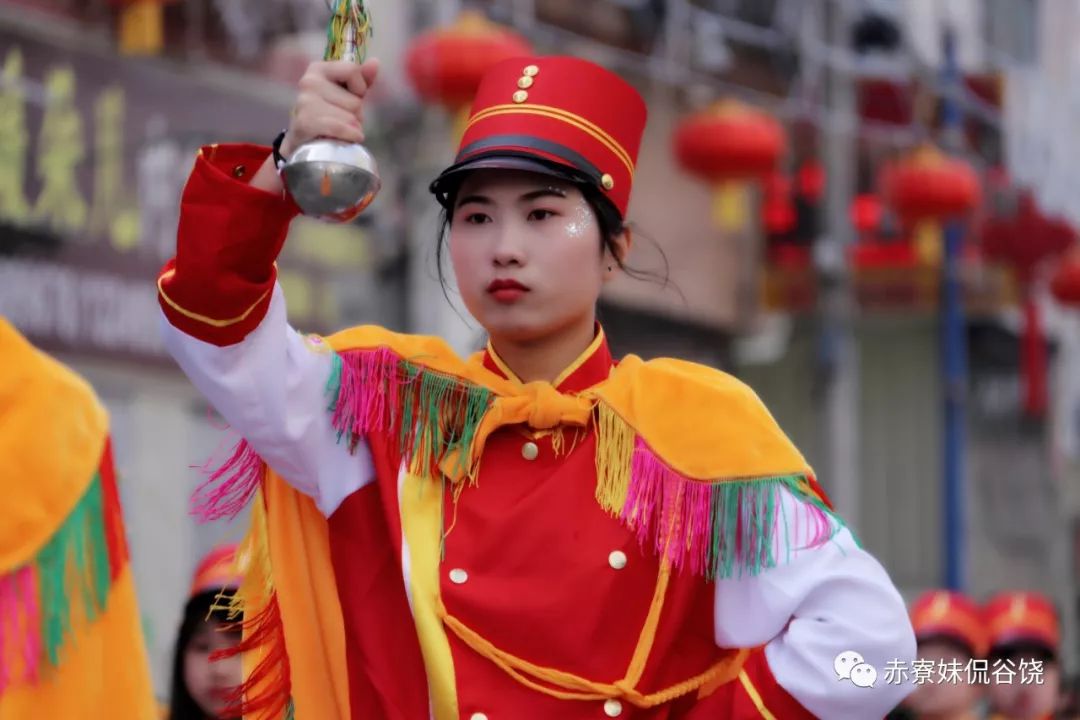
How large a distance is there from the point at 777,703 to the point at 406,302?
6.44 meters

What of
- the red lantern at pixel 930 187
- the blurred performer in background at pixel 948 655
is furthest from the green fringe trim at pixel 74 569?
the red lantern at pixel 930 187

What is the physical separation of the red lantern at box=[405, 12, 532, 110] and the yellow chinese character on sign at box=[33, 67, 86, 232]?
139cm

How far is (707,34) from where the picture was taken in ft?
37.5

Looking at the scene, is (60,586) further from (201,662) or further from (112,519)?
(201,662)

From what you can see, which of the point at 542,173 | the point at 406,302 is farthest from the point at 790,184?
the point at 542,173

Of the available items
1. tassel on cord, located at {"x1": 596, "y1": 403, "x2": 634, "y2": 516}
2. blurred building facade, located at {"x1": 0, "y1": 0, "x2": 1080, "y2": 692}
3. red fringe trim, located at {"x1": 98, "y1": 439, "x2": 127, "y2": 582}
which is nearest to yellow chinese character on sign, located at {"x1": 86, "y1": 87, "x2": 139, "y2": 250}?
blurred building facade, located at {"x1": 0, "y1": 0, "x2": 1080, "y2": 692}

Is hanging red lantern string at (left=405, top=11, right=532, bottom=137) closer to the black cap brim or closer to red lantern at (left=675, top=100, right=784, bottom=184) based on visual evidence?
red lantern at (left=675, top=100, right=784, bottom=184)

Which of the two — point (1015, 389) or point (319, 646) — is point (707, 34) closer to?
point (1015, 389)

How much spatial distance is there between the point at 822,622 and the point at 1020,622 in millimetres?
4048

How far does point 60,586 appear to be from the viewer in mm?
3324

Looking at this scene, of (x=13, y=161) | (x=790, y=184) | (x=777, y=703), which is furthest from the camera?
(x=790, y=184)

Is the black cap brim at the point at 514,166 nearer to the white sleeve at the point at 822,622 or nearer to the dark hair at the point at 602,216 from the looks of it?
the dark hair at the point at 602,216

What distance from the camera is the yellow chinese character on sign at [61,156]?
710 centimetres

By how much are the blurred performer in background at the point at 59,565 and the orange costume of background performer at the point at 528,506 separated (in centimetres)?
Result: 64
